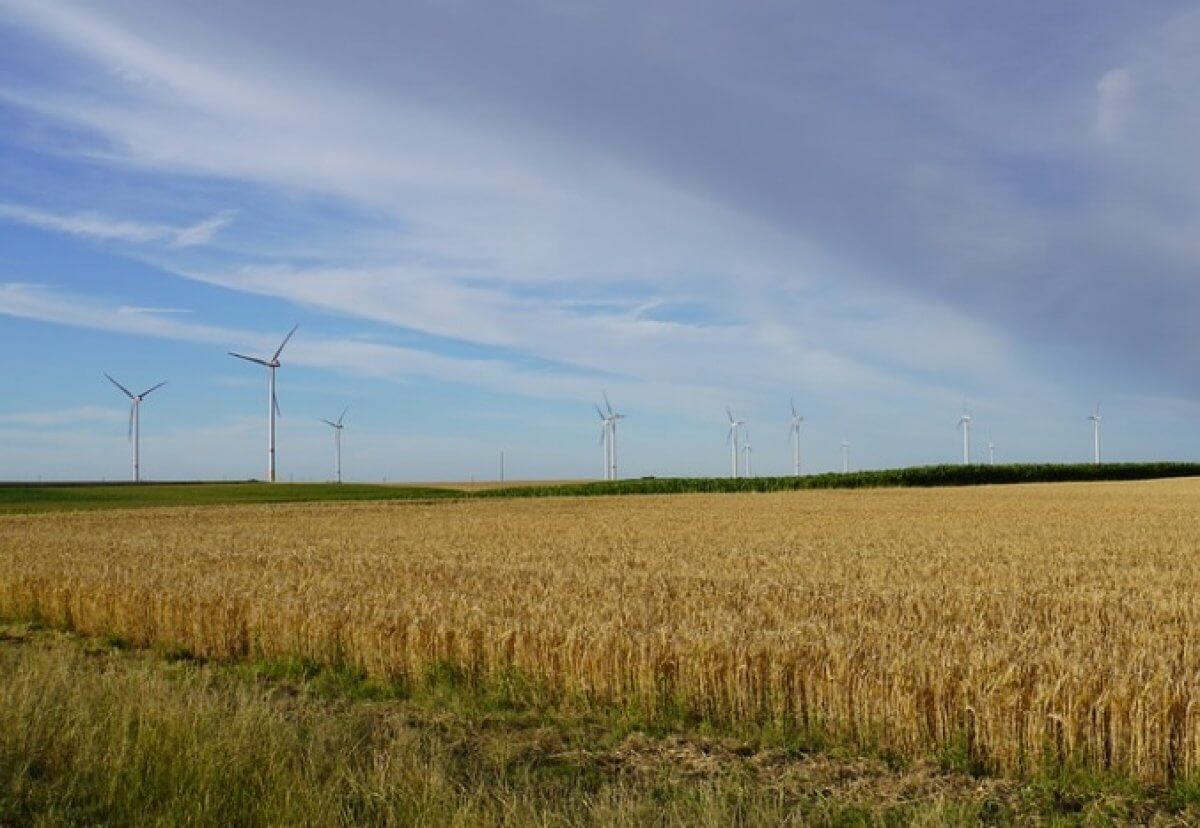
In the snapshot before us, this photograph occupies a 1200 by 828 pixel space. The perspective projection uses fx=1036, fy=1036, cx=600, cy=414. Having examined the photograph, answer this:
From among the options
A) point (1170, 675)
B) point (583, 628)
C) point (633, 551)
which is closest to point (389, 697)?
point (583, 628)

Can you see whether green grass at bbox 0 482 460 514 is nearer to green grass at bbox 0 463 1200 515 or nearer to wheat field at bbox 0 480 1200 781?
green grass at bbox 0 463 1200 515

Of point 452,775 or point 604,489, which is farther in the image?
point 604,489

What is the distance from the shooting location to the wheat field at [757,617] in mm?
9188

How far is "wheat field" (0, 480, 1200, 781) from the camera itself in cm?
919

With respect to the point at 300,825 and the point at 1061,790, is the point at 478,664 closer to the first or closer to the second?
the point at 300,825

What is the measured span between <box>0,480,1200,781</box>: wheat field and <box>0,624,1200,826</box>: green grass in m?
0.46

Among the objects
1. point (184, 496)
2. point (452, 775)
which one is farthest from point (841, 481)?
point (452, 775)

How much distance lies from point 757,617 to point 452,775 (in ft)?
18.0

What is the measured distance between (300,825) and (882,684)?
5.34 m

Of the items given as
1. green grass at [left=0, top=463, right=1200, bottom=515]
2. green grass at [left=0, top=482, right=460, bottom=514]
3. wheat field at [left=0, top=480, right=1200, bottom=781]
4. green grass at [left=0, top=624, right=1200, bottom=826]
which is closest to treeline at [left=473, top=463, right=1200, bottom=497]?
green grass at [left=0, top=463, right=1200, bottom=515]

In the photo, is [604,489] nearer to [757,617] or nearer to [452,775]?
[757,617]

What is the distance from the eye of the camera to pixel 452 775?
879 cm

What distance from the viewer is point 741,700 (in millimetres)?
10547

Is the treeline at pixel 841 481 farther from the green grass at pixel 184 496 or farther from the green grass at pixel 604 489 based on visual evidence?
the green grass at pixel 184 496
